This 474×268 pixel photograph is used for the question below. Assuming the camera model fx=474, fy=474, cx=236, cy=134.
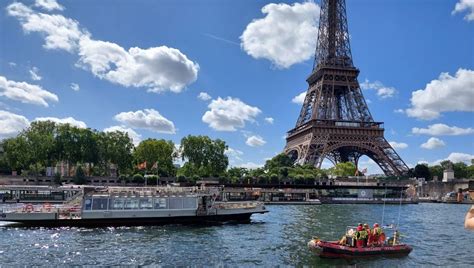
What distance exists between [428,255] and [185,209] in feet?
84.6

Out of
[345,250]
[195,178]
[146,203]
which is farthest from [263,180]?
[345,250]

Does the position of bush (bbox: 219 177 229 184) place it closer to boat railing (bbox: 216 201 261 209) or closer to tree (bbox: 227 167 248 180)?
tree (bbox: 227 167 248 180)

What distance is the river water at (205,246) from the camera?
94.0 feet

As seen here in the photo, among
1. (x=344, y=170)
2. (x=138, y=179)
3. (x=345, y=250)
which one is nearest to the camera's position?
(x=345, y=250)

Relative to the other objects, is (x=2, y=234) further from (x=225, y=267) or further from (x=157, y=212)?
(x=225, y=267)

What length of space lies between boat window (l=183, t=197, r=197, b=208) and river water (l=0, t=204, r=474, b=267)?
3.55 m

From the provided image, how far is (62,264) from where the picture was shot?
2709 centimetres

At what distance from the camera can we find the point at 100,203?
4884cm

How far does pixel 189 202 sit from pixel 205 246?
55.9ft

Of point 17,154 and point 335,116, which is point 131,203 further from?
point 335,116

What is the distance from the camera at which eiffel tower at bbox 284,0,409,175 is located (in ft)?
403

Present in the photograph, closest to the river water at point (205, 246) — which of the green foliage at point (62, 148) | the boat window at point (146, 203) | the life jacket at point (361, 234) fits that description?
the life jacket at point (361, 234)

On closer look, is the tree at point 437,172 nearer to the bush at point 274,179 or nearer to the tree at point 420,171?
the tree at point 420,171

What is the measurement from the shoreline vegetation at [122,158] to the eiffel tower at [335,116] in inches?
262
